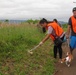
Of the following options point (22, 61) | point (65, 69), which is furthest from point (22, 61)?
point (65, 69)

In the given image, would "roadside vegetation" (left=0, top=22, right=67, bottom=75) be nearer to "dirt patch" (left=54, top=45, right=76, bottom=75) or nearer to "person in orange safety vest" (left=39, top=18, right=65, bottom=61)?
"dirt patch" (left=54, top=45, right=76, bottom=75)

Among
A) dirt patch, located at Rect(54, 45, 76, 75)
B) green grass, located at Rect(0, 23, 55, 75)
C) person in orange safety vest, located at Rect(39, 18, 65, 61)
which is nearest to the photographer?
green grass, located at Rect(0, 23, 55, 75)

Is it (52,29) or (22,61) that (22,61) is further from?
(52,29)

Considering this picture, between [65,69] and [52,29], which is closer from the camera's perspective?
[65,69]

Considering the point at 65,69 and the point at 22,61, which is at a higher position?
the point at 22,61

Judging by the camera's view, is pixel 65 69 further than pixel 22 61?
No

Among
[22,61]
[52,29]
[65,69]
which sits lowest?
[65,69]

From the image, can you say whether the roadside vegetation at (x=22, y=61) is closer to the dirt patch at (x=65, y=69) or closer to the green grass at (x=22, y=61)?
the green grass at (x=22, y=61)

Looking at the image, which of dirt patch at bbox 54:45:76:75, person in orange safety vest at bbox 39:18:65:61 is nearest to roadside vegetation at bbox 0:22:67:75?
dirt patch at bbox 54:45:76:75

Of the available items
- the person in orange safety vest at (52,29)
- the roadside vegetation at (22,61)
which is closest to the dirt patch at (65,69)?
the roadside vegetation at (22,61)

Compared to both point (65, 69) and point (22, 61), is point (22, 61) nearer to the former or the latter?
point (22, 61)

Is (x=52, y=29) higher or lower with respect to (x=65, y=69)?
higher

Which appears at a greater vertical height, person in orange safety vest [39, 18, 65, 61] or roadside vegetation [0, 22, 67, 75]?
person in orange safety vest [39, 18, 65, 61]

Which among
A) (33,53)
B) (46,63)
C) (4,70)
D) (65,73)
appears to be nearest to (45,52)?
(33,53)
